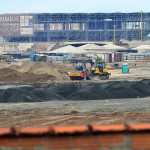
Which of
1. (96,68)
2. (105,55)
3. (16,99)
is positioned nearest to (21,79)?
(96,68)

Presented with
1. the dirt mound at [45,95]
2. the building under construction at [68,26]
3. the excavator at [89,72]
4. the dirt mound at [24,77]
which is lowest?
the dirt mound at [45,95]

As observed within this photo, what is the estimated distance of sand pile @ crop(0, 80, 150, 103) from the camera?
29.8 m

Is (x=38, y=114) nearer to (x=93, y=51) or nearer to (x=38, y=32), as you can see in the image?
(x=93, y=51)

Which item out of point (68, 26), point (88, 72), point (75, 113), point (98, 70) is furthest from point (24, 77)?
point (68, 26)

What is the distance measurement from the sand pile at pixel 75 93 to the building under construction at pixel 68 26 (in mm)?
133104

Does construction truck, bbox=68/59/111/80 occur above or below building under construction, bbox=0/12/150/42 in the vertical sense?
below

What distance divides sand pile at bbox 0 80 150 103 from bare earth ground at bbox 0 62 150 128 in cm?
121

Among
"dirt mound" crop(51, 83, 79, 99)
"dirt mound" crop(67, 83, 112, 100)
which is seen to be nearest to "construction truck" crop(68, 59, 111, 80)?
"dirt mound" crop(51, 83, 79, 99)

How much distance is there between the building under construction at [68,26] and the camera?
16438cm

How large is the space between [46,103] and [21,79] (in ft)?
55.7

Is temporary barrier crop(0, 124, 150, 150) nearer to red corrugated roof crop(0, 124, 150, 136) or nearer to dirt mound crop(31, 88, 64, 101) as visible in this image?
red corrugated roof crop(0, 124, 150, 136)

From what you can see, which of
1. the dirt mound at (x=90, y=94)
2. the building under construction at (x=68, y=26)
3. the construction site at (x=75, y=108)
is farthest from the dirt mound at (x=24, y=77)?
the building under construction at (x=68, y=26)

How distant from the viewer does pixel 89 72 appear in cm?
4369

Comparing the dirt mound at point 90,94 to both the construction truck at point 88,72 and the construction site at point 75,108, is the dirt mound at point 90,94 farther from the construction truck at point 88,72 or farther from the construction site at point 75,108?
the construction truck at point 88,72
